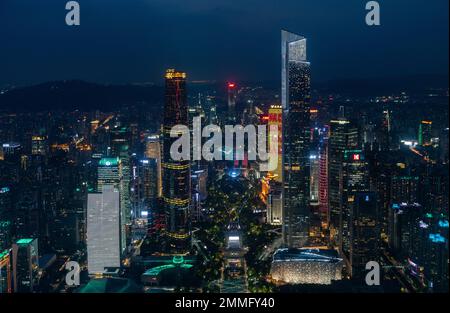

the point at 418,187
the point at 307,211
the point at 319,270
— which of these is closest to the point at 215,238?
the point at 307,211

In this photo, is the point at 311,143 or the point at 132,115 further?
the point at 311,143

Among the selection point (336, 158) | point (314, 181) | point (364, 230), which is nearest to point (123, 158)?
point (314, 181)

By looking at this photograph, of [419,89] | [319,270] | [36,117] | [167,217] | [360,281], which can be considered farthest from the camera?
[167,217]

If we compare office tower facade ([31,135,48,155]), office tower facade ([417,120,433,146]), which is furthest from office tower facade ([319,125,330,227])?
office tower facade ([31,135,48,155])

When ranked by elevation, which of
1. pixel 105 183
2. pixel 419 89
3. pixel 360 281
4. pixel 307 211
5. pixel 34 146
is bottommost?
pixel 360 281

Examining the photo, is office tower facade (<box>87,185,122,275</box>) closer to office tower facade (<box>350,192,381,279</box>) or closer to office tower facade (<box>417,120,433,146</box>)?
office tower facade (<box>350,192,381,279</box>)

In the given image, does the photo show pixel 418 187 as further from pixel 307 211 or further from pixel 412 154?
pixel 307 211
